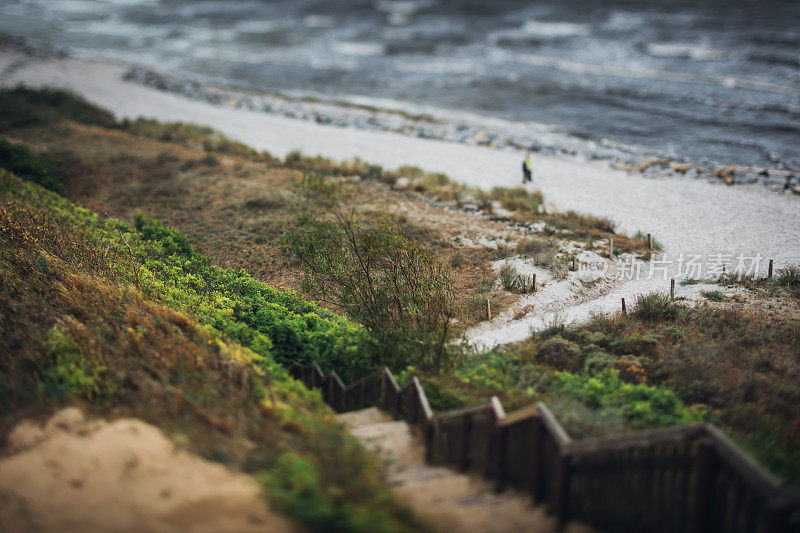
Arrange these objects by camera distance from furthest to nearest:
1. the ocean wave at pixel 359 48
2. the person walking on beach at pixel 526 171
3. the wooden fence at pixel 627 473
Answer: the ocean wave at pixel 359 48
the person walking on beach at pixel 526 171
the wooden fence at pixel 627 473

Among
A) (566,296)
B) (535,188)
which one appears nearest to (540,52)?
(535,188)

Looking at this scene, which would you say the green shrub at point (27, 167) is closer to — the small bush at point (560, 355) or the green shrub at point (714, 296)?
the small bush at point (560, 355)

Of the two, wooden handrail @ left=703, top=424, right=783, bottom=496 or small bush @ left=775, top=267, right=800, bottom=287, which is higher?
wooden handrail @ left=703, top=424, right=783, bottom=496

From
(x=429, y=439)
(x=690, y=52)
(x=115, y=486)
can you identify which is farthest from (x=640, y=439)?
(x=690, y=52)

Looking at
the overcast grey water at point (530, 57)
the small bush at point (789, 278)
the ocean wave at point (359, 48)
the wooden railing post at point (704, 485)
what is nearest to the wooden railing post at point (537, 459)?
the wooden railing post at point (704, 485)

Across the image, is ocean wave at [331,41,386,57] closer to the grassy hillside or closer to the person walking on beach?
the person walking on beach

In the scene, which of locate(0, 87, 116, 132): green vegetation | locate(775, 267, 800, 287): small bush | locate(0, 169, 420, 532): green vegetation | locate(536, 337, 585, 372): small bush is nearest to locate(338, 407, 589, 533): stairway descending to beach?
locate(0, 169, 420, 532): green vegetation

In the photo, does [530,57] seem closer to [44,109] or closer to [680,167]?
[680,167]
